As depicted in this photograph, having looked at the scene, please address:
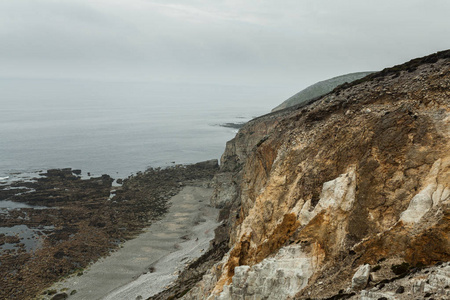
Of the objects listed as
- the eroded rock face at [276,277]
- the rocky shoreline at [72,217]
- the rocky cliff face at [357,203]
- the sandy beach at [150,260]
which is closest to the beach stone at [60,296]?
the sandy beach at [150,260]

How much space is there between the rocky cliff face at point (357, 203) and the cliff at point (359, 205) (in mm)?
50

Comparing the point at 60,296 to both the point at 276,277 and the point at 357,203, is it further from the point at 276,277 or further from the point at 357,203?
the point at 357,203

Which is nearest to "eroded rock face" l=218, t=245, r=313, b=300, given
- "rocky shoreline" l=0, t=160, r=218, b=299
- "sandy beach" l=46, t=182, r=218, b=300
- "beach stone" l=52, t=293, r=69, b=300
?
"sandy beach" l=46, t=182, r=218, b=300

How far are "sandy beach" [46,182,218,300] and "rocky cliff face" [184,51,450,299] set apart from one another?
13861 millimetres

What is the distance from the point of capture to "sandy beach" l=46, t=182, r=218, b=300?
3500 cm

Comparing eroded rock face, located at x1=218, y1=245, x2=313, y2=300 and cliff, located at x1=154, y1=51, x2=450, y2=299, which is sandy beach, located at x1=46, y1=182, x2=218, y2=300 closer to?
cliff, located at x1=154, y1=51, x2=450, y2=299

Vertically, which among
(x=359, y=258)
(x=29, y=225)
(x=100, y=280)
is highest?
(x=359, y=258)

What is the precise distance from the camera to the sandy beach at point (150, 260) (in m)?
35.0

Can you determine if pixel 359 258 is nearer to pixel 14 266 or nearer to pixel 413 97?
pixel 413 97

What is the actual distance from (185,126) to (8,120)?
340ft

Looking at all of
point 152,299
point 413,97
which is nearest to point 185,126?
point 152,299

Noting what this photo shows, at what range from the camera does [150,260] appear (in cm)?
4225

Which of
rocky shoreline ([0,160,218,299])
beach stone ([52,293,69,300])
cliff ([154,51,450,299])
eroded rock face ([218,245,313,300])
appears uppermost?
cliff ([154,51,450,299])

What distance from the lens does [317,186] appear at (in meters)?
19.7
